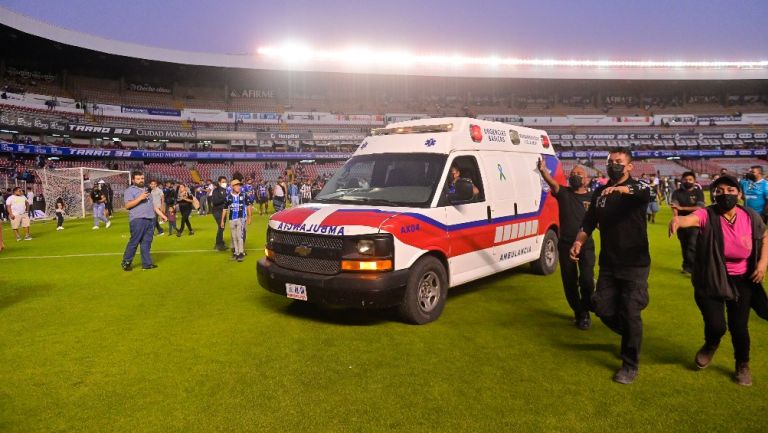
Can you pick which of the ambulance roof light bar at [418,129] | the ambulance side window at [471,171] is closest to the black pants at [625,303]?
the ambulance side window at [471,171]

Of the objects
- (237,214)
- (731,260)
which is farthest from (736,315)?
(237,214)

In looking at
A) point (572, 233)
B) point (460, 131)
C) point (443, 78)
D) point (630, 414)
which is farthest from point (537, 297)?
point (443, 78)

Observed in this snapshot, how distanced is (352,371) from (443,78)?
5215cm

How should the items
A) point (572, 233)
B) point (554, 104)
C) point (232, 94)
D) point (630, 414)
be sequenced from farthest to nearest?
point (554, 104) < point (232, 94) < point (572, 233) < point (630, 414)

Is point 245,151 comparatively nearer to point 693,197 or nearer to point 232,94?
point 232,94

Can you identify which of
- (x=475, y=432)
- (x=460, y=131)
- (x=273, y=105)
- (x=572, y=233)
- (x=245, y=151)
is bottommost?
(x=475, y=432)

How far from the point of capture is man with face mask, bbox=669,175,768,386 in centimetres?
357

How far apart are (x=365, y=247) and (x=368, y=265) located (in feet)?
0.62

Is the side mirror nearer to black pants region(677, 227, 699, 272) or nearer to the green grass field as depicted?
the green grass field

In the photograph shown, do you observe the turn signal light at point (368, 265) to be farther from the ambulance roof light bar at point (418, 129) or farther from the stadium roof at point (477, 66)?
the stadium roof at point (477, 66)

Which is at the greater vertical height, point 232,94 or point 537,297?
point 232,94

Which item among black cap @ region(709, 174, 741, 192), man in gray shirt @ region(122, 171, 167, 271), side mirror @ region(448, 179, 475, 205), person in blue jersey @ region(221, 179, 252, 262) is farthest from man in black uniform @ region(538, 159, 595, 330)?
man in gray shirt @ region(122, 171, 167, 271)

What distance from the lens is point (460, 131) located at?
19.5 ft

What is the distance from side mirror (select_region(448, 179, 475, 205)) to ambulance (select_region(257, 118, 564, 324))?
0.01m
